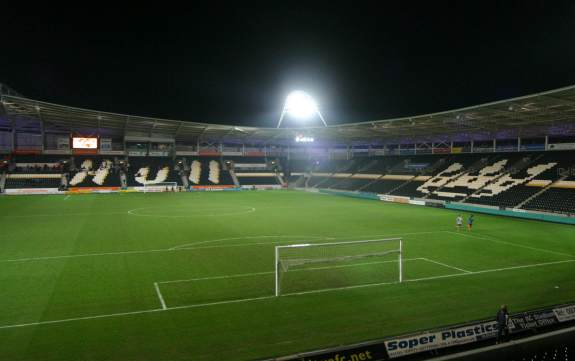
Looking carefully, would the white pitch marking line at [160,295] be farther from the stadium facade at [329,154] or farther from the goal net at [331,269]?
the stadium facade at [329,154]

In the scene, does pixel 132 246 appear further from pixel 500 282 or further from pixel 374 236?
pixel 500 282

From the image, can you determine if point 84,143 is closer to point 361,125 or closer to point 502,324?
point 361,125

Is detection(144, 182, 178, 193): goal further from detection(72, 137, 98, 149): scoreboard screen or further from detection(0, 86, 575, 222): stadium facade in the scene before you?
detection(72, 137, 98, 149): scoreboard screen

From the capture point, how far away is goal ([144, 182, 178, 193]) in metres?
57.9

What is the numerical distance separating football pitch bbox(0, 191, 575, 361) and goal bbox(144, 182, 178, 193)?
32845mm

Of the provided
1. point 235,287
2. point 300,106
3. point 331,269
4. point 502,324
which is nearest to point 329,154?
point 300,106

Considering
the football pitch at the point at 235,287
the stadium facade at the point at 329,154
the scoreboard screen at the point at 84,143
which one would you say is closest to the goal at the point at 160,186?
the stadium facade at the point at 329,154

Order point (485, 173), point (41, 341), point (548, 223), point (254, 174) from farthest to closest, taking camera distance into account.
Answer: point (254, 174)
point (485, 173)
point (548, 223)
point (41, 341)

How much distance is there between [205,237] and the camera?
2200 centimetres

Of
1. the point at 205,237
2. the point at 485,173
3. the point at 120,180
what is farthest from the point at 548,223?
the point at 120,180

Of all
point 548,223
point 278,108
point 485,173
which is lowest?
point 548,223

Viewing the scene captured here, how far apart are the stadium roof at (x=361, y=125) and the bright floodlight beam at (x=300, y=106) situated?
4441mm

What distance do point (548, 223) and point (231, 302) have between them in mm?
27815

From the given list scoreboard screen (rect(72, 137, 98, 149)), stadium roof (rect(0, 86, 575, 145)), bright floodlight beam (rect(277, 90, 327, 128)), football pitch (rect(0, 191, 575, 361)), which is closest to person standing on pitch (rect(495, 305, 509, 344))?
football pitch (rect(0, 191, 575, 361))
